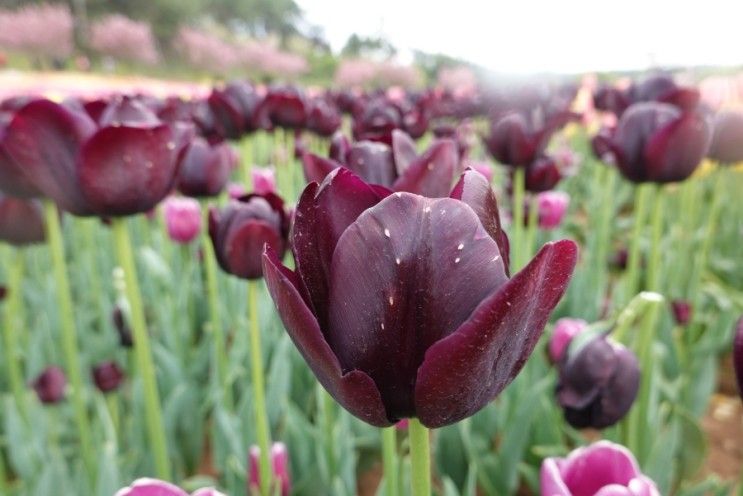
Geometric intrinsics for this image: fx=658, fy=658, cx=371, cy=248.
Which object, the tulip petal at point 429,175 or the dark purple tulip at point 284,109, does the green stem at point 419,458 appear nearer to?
the tulip petal at point 429,175

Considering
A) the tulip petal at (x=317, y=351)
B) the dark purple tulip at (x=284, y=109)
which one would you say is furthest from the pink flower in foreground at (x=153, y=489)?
the dark purple tulip at (x=284, y=109)

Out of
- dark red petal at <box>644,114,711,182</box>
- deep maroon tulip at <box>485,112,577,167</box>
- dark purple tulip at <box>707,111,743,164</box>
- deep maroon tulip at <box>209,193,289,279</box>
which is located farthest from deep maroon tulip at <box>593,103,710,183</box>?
deep maroon tulip at <box>209,193,289,279</box>

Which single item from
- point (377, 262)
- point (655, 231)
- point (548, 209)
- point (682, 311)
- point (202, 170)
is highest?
point (377, 262)

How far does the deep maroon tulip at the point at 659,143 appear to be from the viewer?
1075 millimetres

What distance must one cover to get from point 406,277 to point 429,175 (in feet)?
0.72

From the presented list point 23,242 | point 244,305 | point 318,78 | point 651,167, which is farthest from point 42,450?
point 318,78

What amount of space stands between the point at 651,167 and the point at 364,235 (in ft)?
3.04

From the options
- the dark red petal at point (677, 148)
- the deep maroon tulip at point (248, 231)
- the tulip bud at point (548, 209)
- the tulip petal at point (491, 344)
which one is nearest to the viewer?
the tulip petal at point (491, 344)

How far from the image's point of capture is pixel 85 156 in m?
0.72

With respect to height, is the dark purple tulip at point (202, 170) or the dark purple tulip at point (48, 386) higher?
the dark purple tulip at point (202, 170)

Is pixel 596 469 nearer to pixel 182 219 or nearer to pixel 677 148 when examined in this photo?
pixel 677 148

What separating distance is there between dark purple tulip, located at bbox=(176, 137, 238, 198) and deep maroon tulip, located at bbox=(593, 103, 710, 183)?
29.9 inches

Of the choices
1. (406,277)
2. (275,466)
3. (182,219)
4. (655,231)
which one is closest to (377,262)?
(406,277)

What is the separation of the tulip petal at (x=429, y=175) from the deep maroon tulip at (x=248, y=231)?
32 cm
